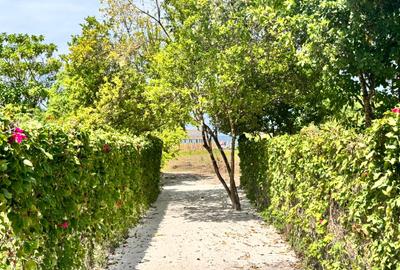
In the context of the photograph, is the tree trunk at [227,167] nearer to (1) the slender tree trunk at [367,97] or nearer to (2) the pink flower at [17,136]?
(1) the slender tree trunk at [367,97]

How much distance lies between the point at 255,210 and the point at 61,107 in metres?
13.8

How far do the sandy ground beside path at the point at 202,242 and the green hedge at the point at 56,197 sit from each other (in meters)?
0.74

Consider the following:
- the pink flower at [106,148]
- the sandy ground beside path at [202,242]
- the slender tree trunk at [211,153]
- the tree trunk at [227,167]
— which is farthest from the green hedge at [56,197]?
the slender tree trunk at [211,153]

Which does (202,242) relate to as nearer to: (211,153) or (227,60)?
(227,60)

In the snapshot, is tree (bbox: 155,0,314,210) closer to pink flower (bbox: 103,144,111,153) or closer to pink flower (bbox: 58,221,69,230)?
pink flower (bbox: 103,144,111,153)

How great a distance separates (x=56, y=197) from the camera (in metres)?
4.85

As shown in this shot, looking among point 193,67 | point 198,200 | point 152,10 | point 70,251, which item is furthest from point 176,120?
point 152,10

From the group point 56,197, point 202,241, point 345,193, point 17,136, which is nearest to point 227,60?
point 202,241

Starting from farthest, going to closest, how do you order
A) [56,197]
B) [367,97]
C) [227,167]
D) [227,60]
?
1. [227,167]
2. [227,60]
3. [367,97]
4. [56,197]

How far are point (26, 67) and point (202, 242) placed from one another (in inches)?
1178

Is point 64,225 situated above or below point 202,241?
above

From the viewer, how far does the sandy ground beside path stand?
314 inches

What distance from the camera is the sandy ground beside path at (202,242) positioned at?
798 cm

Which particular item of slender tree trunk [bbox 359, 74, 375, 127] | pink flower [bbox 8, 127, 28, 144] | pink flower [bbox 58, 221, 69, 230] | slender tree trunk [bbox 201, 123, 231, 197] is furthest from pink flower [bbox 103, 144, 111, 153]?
slender tree trunk [bbox 201, 123, 231, 197]
